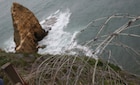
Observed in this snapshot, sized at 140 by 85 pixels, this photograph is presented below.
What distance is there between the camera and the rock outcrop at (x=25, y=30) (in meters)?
28.5

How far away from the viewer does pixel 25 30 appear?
98.4 ft

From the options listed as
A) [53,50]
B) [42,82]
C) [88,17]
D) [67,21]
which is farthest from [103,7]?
[42,82]

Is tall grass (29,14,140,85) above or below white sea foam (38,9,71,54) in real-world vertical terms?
above

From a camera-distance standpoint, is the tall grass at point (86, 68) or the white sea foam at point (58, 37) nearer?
the tall grass at point (86, 68)

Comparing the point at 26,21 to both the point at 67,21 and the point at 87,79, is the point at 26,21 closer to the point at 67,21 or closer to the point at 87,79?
the point at 67,21

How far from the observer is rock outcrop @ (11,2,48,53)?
28481 mm

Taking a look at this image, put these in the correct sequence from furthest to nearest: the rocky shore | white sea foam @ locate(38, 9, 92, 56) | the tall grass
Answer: white sea foam @ locate(38, 9, 92, 56) → the rocky shore → the tall grass

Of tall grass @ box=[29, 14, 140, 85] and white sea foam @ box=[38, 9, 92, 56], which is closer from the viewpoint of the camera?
tall grass @ box=[29, 14, 140, 85]

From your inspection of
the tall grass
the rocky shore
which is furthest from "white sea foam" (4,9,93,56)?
the tall grass

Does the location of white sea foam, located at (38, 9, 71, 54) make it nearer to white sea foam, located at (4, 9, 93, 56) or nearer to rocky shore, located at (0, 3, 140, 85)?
white sea foam, located at (4, 9, 93, 56)

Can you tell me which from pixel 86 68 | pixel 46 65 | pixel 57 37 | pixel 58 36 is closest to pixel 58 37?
pixel 57 37

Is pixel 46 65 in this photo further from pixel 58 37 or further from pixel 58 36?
pixel 58 36

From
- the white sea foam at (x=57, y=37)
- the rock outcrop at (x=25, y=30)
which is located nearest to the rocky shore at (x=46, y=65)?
the rock outcrop at (x=25, y=30)

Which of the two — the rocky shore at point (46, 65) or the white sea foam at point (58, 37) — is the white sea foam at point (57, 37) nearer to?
the white sea foam at point (58, 37)
